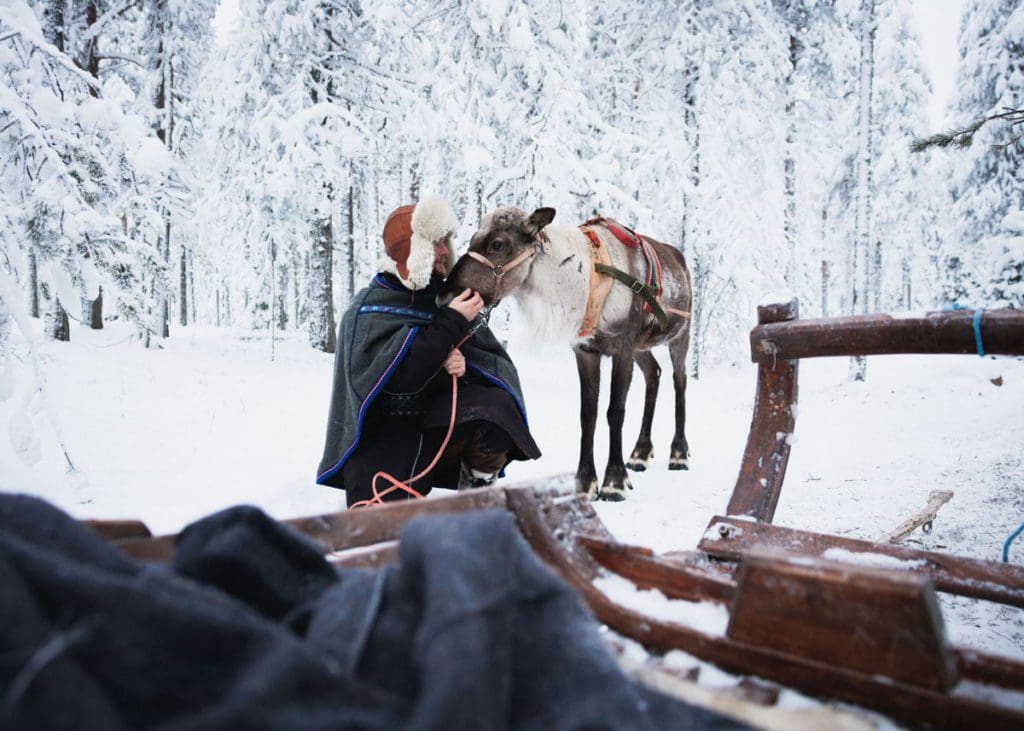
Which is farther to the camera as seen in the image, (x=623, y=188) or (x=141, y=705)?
(x=623, y=188)

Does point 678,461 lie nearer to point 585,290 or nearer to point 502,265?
point 585,290

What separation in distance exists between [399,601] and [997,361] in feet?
51.2

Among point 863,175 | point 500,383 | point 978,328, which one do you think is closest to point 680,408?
point 500,383

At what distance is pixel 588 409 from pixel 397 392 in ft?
5.88

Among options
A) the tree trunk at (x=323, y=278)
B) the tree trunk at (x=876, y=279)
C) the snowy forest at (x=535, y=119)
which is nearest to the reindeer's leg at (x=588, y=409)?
the snowy forest at (x=535, y=119)

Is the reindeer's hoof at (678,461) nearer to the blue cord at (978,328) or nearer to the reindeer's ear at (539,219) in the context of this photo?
the reindeer's ear at (539,219)

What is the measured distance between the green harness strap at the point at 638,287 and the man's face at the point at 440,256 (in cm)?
126

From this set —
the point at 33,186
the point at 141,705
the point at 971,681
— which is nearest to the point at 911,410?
the point at 971,681

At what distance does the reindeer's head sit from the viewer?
3.52m

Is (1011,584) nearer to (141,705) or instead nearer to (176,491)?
(141,705)

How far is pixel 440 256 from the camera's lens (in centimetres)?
346

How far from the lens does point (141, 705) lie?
2.10ft

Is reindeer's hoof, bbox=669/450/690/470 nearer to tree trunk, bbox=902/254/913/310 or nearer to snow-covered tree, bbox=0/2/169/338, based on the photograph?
snow-covered tree, bbox=0/2/169/338

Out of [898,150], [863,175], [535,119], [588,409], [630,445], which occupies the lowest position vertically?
[630,445]
